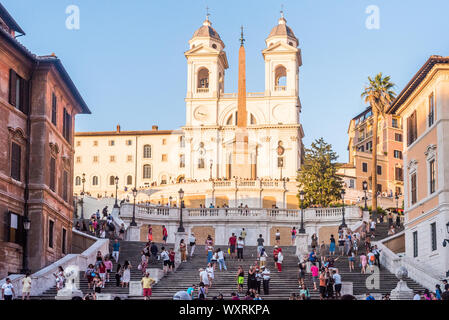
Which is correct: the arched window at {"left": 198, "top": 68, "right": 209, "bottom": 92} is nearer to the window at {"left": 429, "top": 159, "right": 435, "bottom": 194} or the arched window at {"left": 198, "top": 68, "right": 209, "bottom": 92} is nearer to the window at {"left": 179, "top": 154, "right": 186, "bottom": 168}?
the window at {"left": 179, "top": 154, "right": 186, "bottom": 168}

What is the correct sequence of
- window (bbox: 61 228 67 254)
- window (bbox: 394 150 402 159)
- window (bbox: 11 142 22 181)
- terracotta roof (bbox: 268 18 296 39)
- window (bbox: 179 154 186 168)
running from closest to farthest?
window (bbox: 11 142 22 181) < window (bbox: 61 228 67 254) < terracotta roof (bbox: 268 18 296 39) < window (bbox: 394 150 402 159) < window (bbox: 179 154 186 168)

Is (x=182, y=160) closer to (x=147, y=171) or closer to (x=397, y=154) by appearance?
(x=147, y=171)

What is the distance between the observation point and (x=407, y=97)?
48.8m

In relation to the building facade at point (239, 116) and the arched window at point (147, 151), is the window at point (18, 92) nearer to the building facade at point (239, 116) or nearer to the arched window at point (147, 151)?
the building facade at point (239, 116)

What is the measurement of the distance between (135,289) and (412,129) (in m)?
20.4

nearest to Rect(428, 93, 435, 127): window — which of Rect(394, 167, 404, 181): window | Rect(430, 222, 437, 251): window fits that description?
Rect(430, 222, 437, 251): window

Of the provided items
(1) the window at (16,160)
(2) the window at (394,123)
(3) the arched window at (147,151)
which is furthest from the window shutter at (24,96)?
(2) the window at (394,123)

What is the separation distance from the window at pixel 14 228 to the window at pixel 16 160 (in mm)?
1907

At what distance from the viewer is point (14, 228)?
39906 mm

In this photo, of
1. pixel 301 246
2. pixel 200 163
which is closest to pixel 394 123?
pixel 200 163

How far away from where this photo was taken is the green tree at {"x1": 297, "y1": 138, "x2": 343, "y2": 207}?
3329 inches

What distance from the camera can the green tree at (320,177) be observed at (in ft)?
277
